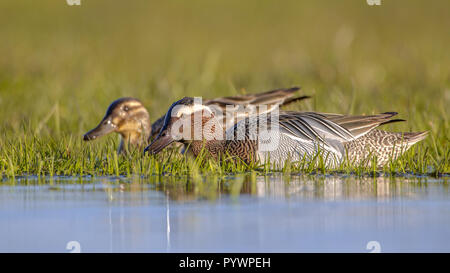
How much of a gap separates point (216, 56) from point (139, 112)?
3.70 meters

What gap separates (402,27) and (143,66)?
7065 mm

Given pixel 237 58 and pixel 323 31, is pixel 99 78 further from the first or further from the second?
pixel 323 31

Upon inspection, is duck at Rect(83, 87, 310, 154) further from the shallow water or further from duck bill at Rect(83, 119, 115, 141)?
the shallow water

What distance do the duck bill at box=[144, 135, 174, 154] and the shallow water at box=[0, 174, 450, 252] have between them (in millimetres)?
857

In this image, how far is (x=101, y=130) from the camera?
9367 mm

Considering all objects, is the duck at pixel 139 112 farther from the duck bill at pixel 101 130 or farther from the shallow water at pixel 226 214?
the shallow water at pixel 226 214

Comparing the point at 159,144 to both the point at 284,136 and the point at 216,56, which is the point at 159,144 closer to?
the point at 284,136

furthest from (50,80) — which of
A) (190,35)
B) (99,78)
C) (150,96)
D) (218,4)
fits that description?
(218,4)

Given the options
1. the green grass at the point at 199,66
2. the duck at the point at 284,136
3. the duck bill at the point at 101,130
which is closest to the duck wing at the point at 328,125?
the duck at the point at 284,136

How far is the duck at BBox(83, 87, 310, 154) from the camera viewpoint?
379 inches

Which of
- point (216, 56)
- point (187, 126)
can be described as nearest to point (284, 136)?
point (187, 126)

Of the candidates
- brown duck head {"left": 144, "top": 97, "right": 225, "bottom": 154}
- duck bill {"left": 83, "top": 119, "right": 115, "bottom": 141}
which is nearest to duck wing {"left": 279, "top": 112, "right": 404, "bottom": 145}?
brown duck head {"left": 144, "top": 97, "right": 225, "bottom": 154}

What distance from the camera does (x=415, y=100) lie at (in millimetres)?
10828

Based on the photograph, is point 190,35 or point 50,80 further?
point 190,35
